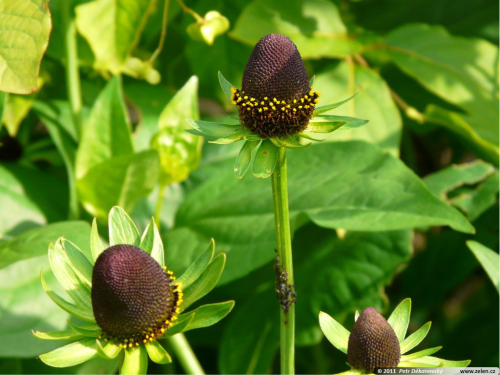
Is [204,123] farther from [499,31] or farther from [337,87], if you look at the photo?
[499,31]

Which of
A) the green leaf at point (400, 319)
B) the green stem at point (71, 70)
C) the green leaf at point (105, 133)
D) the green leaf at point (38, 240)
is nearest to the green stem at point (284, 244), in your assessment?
the green leaf at point (400, 319)

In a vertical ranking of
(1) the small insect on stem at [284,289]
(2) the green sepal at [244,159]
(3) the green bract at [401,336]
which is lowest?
(3) the green bract at [401,336]

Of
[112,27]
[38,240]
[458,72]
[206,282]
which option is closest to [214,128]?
[206,282]

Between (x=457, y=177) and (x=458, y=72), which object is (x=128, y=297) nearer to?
(x=457, y=177)

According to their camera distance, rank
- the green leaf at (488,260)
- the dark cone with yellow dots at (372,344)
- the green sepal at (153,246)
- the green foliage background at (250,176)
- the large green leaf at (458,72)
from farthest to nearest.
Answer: the large green leaf at (458,72), the green foliage background at (250,176), the green leaf at (488,260), the green sepal at (153,246), the dark cone with yellow dots at (372,344)

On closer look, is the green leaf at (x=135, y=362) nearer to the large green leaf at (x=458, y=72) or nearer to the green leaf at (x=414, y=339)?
the green leaf at (x=414, y=339)

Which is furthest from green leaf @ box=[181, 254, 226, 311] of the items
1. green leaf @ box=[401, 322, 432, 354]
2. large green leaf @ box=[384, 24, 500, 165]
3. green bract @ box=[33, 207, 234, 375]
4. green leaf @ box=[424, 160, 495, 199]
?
large green leaf @ box=[384, 24, 500, 165]

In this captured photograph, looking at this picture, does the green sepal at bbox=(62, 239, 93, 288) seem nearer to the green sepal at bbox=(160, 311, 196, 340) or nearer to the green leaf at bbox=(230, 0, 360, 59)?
the green sepal at bbox=(160, 311, 196, 340)
